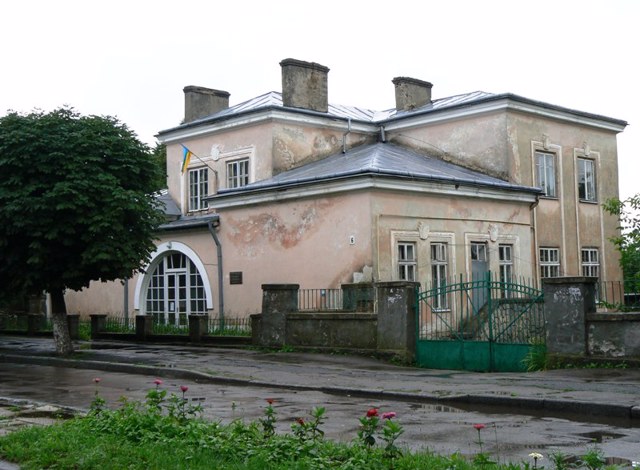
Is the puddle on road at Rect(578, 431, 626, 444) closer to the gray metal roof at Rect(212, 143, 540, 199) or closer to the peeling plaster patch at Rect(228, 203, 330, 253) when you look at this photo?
the gray metal roof at Rect(212, 143, 540, 199)

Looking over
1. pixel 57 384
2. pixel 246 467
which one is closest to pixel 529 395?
pixel 246 467

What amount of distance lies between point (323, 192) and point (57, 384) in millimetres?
10996

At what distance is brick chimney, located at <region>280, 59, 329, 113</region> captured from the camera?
31.5 metres

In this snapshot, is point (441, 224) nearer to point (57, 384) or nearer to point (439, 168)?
point (439, 168)

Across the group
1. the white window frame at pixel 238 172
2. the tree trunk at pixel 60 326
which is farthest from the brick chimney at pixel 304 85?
the tree trunk at pixel 60 326

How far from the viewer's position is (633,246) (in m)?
21.0

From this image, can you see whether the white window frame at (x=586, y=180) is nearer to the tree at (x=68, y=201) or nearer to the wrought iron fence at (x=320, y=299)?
the wrought iron fence at (x=320, y=299)

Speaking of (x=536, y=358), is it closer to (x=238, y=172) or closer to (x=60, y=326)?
(x=60, y=326)

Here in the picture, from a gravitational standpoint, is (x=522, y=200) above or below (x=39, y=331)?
above

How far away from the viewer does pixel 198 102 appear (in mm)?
35312

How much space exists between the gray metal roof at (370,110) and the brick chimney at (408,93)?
0.29 m

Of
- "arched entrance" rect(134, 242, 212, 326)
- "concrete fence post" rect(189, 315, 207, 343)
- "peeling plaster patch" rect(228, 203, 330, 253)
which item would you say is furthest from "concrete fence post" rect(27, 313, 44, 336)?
"concrete fence post" rect(189, 315, 207, 343)

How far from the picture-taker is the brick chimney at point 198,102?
3525cm

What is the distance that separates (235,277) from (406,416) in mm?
17768
